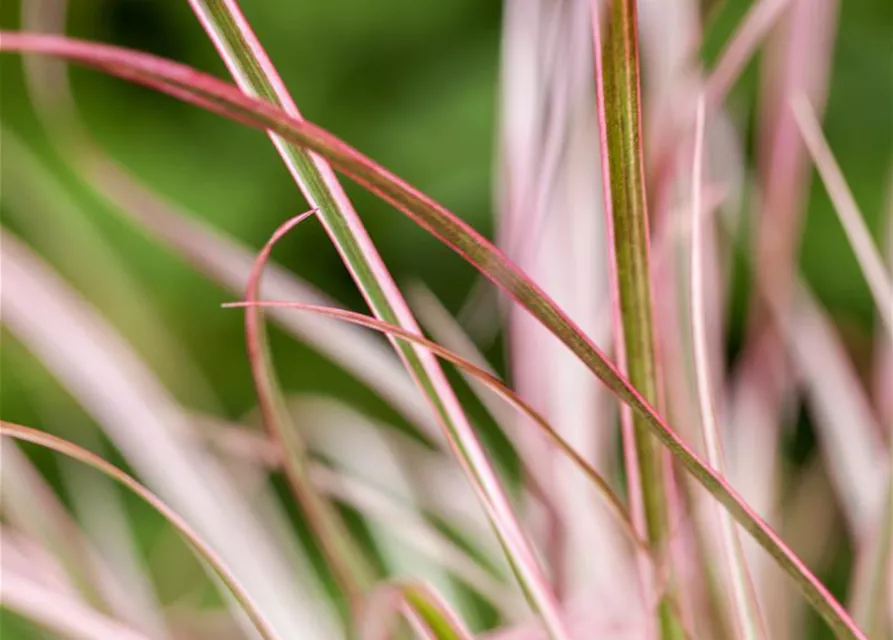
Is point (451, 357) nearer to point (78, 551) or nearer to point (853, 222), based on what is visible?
point (853, 222)

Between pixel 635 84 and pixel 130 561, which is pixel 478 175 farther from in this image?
pixel 635 84

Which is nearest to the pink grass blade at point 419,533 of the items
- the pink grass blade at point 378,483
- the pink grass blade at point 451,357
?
the pink grass blade at point 378,483

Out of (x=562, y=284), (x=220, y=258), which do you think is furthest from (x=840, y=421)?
(x=220, y=258)

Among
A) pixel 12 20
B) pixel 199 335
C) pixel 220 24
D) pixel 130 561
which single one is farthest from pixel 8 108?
pixel 220 24

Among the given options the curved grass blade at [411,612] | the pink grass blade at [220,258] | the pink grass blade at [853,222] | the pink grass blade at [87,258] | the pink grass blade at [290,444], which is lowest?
the curved grass blade at [411,612]

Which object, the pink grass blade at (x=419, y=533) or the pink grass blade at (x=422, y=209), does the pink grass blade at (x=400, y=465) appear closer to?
the pink grass blade at (x=419, y=533)

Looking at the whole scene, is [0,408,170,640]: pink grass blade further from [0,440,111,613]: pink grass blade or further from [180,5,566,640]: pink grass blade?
[180,5,566,640]: pink grass blade

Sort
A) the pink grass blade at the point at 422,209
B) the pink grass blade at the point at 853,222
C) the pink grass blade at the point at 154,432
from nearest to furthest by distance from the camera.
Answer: the pink grass blade at the point at 422,209
the pink grass blade at the point at 853,222
the pink grass blade at the point at 154,432
